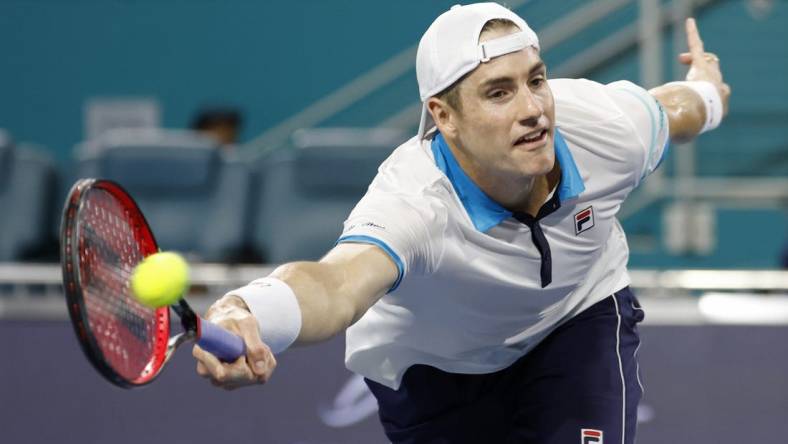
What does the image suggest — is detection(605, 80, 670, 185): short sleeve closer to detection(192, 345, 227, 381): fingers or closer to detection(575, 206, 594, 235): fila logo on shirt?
detection(575, 206, 594, 235): fila logo on shirt

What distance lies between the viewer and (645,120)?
3.27 meters

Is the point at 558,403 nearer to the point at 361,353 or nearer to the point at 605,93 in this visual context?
the point at 361,353

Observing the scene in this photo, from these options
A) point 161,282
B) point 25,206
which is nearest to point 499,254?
point 161,282

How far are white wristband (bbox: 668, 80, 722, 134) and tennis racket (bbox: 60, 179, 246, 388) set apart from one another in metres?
1.85

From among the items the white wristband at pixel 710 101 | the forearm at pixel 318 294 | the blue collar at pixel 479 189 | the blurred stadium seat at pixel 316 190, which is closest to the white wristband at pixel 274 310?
the forearm at pixel 318 294

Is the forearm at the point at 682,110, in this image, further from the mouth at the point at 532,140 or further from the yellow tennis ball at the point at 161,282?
the yellow tennis ball at the point at 161,282

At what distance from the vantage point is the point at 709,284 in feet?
15.3

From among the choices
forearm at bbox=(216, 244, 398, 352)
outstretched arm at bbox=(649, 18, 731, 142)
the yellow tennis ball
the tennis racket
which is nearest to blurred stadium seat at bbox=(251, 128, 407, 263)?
outstretched arm at bbox=(649, 18, 731, 142)

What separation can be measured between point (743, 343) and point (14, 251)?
346 cm

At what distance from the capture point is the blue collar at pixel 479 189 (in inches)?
116

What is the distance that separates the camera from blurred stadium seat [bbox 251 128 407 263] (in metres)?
5.83

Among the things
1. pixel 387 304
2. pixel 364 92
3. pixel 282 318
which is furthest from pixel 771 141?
pixel 282 318

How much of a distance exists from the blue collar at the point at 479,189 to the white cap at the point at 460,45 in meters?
0.16

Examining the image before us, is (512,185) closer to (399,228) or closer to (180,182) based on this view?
(399,228)
